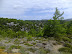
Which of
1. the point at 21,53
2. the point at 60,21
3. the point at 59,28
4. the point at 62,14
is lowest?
the point at 21,53

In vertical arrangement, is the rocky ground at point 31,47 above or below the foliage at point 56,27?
below

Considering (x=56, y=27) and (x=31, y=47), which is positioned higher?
(x=56, y=27)

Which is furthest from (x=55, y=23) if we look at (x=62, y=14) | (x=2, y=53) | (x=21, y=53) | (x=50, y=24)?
(x=2, y=53)

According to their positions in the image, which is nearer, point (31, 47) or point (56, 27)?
point (31, 47)

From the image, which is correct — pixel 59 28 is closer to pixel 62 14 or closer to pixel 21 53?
pixel 62 14

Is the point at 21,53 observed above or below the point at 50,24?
below

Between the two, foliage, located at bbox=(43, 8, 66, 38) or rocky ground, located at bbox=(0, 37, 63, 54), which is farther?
foliage, located at bbox=(43, 8, 66, 38)

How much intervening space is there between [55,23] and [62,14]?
1.42 m

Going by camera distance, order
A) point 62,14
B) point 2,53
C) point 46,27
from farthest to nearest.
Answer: point 46,27, point 62,14, point 2,53

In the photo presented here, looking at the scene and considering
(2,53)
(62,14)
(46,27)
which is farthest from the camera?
(46,27)

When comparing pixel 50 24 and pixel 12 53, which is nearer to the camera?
pixel 12 53

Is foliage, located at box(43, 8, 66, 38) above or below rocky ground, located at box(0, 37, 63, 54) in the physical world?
above

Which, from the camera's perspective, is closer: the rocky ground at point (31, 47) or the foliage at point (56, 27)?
the rocky ground at point (31, 47)

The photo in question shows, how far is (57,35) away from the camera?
11031 millimetres
